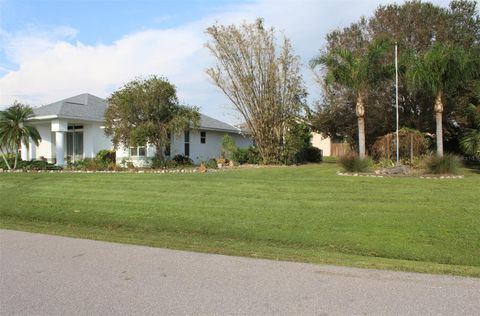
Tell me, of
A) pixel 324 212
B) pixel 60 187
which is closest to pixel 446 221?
pixel 324 212

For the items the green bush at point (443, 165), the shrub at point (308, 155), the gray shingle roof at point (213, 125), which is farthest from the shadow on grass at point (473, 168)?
the gray shingle roof at point (213, 125)

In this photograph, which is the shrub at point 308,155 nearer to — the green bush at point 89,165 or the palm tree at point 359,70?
the palm tree at point 359,70

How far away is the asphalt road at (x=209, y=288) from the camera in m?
4.79

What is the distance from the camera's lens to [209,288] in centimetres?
547

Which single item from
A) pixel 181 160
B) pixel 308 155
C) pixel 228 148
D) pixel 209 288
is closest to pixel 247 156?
pixel 228 148

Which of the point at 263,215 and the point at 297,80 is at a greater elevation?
the point at 297,80

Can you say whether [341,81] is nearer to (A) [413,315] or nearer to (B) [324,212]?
(B) [324,212]

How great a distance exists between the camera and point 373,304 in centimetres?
488

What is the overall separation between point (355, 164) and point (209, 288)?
43.4 ft

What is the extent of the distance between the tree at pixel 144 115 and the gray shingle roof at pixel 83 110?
508 cm

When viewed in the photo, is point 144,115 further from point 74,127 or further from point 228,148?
point 74,127

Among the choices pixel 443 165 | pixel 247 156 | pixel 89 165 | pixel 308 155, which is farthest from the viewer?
pixel 308 155

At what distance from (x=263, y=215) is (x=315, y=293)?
5419mm

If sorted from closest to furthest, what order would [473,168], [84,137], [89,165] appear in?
[473,168], [89,165], [84,137]
